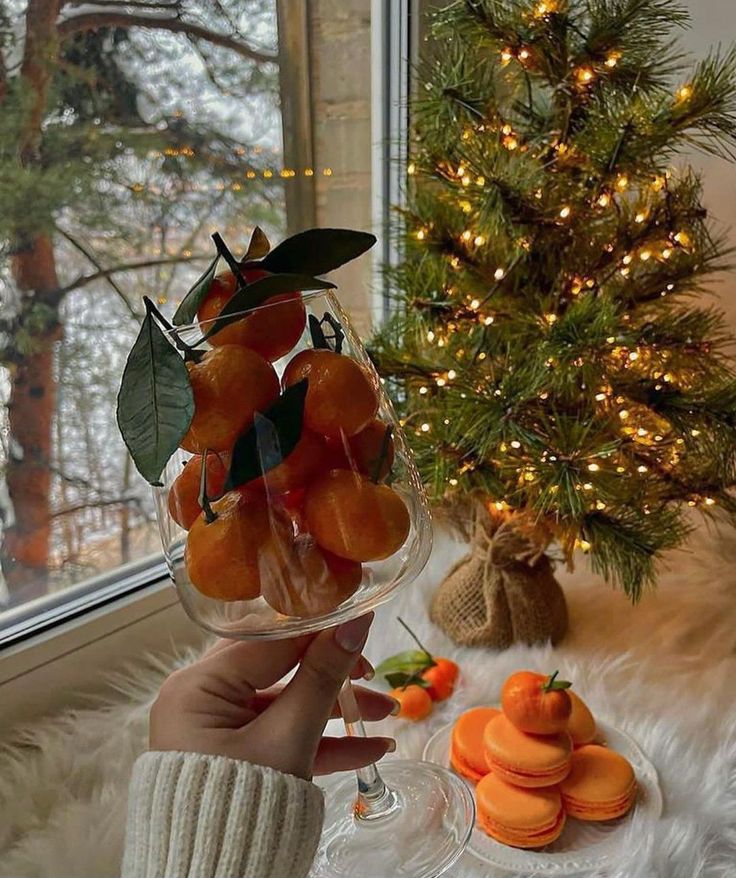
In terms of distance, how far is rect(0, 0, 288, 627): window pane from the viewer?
0.81 m

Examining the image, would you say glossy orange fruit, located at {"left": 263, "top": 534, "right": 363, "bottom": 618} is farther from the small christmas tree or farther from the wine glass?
the small christmas tree

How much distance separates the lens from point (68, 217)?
854mm

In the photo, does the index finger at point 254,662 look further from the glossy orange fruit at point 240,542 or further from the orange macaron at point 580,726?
the orange macaron at point 580,726

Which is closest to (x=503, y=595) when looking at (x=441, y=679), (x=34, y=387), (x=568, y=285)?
(x=441, y=679)

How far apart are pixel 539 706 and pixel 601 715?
6.0 inches

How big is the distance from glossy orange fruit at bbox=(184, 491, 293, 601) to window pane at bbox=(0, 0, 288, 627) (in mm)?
506

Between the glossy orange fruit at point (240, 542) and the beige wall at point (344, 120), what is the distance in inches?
28.4

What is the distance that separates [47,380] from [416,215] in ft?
1.47

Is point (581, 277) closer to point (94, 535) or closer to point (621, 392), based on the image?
point (621, 392)

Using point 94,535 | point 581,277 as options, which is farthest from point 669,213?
point 94,535

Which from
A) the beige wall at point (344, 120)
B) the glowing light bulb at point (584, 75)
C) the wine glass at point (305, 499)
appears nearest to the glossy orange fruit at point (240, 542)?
the wine glass at point (305, 499)

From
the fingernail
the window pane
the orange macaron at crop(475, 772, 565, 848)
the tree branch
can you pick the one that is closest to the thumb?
the fingernail

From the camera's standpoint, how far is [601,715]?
2.58ft

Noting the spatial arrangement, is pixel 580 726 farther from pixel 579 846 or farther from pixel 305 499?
pixel 305 499
